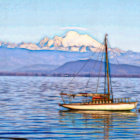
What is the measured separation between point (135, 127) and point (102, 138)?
10.9 meters

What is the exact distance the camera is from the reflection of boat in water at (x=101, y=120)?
54.9 m

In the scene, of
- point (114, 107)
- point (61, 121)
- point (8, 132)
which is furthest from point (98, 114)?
point (8, 132)

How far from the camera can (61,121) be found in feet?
211

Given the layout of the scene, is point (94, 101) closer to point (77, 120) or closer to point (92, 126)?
point (77, 120)

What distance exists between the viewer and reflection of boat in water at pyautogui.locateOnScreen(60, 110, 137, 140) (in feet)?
180

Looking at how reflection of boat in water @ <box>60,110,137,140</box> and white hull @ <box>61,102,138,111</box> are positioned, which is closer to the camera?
reflection of boat in water @ <box>60,110,137,140</box>

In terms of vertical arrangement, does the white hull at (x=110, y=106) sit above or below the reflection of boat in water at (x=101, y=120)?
above

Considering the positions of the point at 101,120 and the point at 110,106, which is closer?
the point at 101,120

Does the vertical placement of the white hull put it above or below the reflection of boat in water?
above

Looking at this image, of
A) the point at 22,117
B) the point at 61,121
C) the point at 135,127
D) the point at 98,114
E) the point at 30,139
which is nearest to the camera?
the point at 30,139

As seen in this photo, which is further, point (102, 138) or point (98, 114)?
point (98, 114)

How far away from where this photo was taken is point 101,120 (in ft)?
217

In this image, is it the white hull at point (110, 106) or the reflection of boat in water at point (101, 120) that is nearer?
the reflection of boat in water at point (101, 120)

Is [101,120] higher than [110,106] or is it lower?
lower
